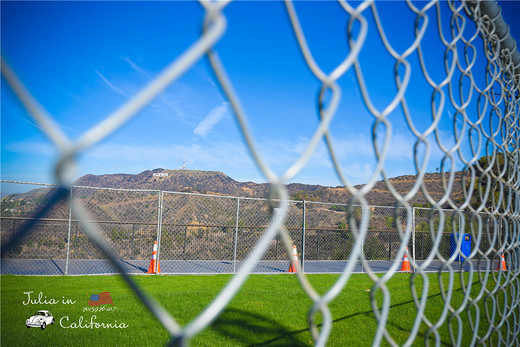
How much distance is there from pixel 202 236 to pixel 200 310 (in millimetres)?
11329

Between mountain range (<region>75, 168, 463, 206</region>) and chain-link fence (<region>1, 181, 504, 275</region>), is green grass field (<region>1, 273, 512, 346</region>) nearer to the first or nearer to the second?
chain-link fence (<region>1, 181, 504, 275</region>)

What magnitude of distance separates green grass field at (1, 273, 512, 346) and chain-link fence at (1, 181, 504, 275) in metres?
0.81

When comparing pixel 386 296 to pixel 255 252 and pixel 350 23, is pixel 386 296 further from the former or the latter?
pixel 350 23

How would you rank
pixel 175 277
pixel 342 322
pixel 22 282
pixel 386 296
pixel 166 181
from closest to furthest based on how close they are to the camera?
pixel 386 296, pixel 342 322, pixel 22 282, pixel 175 277, pixel 166 181

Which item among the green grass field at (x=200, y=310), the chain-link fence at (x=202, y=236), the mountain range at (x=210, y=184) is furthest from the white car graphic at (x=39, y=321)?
the mountain range at (x=210, y=184)

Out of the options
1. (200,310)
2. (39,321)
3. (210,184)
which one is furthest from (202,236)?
(210,184)

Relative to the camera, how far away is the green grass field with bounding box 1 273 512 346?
11.2 feet

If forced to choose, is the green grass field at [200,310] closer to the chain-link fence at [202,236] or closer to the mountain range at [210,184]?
the chain-link fence at [202,236]

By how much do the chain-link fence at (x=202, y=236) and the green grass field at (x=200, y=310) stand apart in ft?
2.65

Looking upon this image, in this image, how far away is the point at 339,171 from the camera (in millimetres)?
688

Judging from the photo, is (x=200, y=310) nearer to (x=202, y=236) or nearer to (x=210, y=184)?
(x=202, y=236)

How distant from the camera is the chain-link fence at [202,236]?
668 centimetres

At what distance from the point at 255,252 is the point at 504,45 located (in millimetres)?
2157

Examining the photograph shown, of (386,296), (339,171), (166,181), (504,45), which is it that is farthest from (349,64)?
(166,181)
